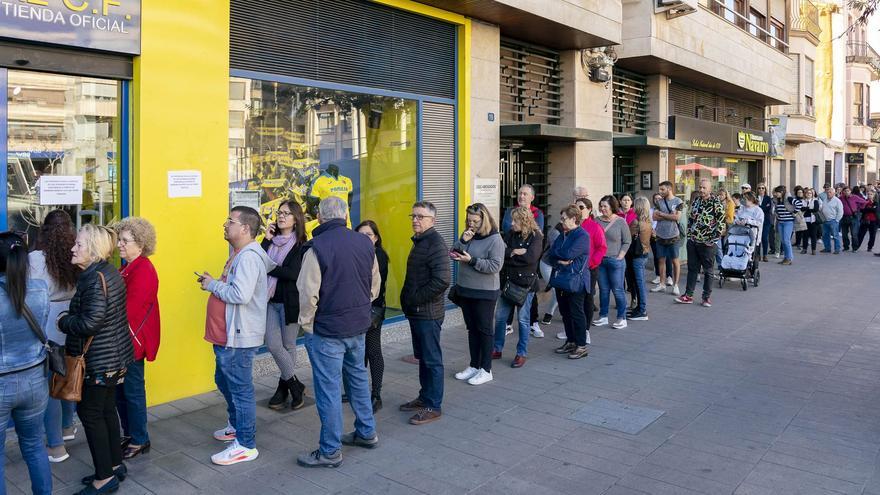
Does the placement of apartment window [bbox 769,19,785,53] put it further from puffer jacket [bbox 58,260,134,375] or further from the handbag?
the handbag

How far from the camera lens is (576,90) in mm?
12531

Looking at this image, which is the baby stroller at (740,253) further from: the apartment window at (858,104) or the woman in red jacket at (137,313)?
the apartment window at (858,104)

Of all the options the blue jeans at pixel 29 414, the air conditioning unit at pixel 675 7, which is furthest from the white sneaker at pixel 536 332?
the air conditioning unit at pixel 675 7

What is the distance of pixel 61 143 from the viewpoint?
6207 mm

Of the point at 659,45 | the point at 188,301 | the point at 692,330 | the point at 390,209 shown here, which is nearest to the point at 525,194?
the point at 390,209

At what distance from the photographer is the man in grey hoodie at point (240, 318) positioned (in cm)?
496

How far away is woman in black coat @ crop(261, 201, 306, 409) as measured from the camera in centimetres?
595

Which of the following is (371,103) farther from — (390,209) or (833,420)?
(833,420)

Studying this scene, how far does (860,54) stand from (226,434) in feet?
136

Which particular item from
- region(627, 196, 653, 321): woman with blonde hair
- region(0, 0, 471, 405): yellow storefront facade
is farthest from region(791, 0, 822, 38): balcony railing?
region(0, 0, 471, 405): yellow storefront facade

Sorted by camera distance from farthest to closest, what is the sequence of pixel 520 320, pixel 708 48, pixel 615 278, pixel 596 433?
pixel 708 48
pixel 615 278
pixel 520 320
pixel 596 433

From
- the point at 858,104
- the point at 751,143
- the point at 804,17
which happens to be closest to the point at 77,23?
the point at 751,143

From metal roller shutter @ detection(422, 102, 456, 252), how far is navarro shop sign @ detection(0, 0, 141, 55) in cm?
426

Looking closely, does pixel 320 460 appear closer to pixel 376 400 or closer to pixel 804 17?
pixel 376 400
